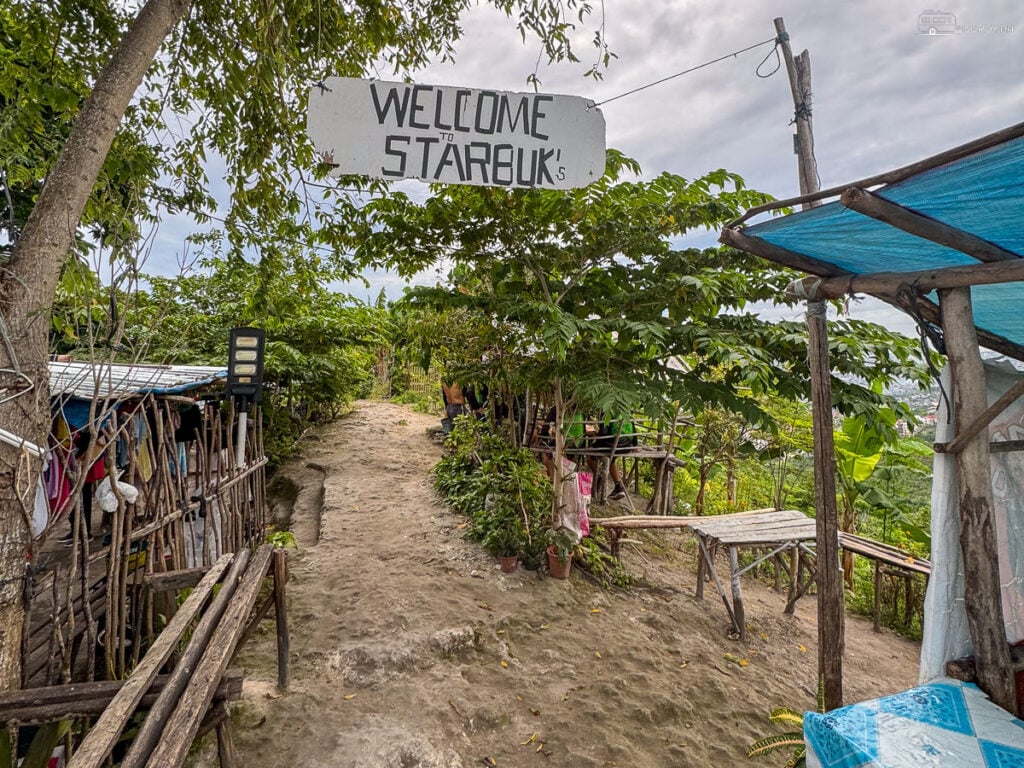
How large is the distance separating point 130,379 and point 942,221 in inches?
176

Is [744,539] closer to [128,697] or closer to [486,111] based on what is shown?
[486,111]

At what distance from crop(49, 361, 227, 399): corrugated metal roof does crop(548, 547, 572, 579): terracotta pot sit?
373 cm

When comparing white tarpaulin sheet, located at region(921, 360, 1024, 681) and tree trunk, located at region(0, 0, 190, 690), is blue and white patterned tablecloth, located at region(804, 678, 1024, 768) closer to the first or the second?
Result: white tarpaulin sheet, located at region(921, 360, 1024, 681)

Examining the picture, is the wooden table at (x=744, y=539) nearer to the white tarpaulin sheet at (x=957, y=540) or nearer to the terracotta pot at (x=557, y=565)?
the terracotta pot at (x=557, y=565)

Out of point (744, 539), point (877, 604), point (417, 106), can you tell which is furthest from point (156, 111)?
point (877, 604)

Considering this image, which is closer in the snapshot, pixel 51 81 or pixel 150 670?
pixel 150 670

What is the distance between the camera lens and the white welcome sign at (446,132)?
1.61 meters

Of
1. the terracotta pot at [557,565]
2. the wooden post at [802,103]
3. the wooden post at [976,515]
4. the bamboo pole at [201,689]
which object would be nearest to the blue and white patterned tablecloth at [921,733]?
the wooden post at [976,515]

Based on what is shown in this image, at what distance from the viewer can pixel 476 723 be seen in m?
3.08

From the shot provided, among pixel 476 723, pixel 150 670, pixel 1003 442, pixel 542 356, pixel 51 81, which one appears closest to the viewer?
pixel 150 670

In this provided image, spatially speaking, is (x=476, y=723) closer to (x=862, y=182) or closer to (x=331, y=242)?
(x=862, y=182)

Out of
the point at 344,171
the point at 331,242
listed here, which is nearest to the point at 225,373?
the point at 331,242

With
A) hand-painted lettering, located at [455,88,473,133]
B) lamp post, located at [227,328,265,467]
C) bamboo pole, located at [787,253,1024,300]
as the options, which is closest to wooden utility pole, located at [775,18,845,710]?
bamboo pole, located at [787,253,1024,300]

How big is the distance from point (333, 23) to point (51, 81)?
1677 mm
